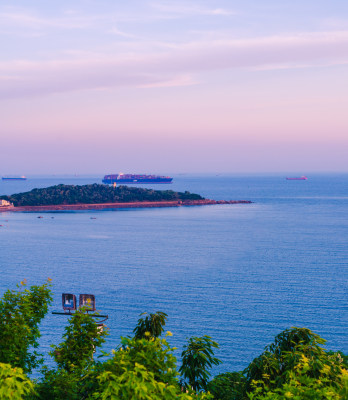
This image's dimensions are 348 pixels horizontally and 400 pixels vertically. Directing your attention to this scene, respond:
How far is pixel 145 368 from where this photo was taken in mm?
11180

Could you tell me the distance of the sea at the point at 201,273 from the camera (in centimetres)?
4490

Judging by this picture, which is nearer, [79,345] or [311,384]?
[311,384]

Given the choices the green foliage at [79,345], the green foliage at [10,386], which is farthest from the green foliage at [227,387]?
the green foliage at [10,386]

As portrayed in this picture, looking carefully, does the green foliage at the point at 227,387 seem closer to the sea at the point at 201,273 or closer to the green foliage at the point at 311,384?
the green foliage at the point at 311,384

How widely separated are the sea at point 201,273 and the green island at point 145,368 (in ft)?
53.5

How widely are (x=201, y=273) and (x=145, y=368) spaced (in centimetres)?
5863

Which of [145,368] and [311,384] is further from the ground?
[145,368]

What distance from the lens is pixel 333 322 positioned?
46406 mm

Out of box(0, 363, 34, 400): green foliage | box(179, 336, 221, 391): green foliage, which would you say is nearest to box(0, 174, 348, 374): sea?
box(179, 336, 221, 391): green foliage

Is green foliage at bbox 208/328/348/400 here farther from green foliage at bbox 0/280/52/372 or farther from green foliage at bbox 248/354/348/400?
green foliage at bbox 0/280/52/372

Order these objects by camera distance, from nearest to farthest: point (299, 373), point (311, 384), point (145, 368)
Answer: point (145, 368) → point (311, 384) → point (299, 373)

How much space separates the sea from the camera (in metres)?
44.9

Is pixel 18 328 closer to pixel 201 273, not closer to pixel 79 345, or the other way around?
pixel 79 345

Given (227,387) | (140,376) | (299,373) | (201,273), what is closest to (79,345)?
(227,387)
